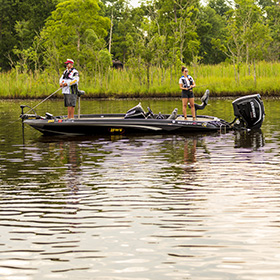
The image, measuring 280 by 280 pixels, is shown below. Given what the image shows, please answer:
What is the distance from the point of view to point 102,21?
2256 inches

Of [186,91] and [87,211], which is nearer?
[87,211]

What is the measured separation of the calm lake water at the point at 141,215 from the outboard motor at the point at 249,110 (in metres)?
3.81

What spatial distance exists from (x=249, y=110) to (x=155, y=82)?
969 inches

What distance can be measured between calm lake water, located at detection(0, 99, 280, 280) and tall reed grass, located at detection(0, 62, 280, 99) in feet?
79.3

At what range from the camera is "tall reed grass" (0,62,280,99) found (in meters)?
39.7

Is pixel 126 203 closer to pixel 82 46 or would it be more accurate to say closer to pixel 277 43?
pixel 82 46

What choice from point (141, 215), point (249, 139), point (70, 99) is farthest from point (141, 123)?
point (141, 215)

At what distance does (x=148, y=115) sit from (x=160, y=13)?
121 ft

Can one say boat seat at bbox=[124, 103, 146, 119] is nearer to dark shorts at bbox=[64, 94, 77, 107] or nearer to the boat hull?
the boat hull

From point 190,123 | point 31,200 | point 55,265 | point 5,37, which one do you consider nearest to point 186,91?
point 190,123

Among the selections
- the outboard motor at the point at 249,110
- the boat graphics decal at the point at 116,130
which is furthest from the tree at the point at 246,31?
the boat graphics decal at the point at 116,130

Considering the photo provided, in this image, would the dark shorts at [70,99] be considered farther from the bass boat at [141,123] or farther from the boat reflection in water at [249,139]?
the boat reflection in water at [249,139]

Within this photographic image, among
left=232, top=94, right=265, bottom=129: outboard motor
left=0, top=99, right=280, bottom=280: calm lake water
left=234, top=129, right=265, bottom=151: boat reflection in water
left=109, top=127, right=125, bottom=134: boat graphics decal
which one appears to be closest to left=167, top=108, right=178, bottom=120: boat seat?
left=109, top=127, right=125, bottom=134: boat graphics decal

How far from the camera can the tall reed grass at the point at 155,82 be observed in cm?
3966
